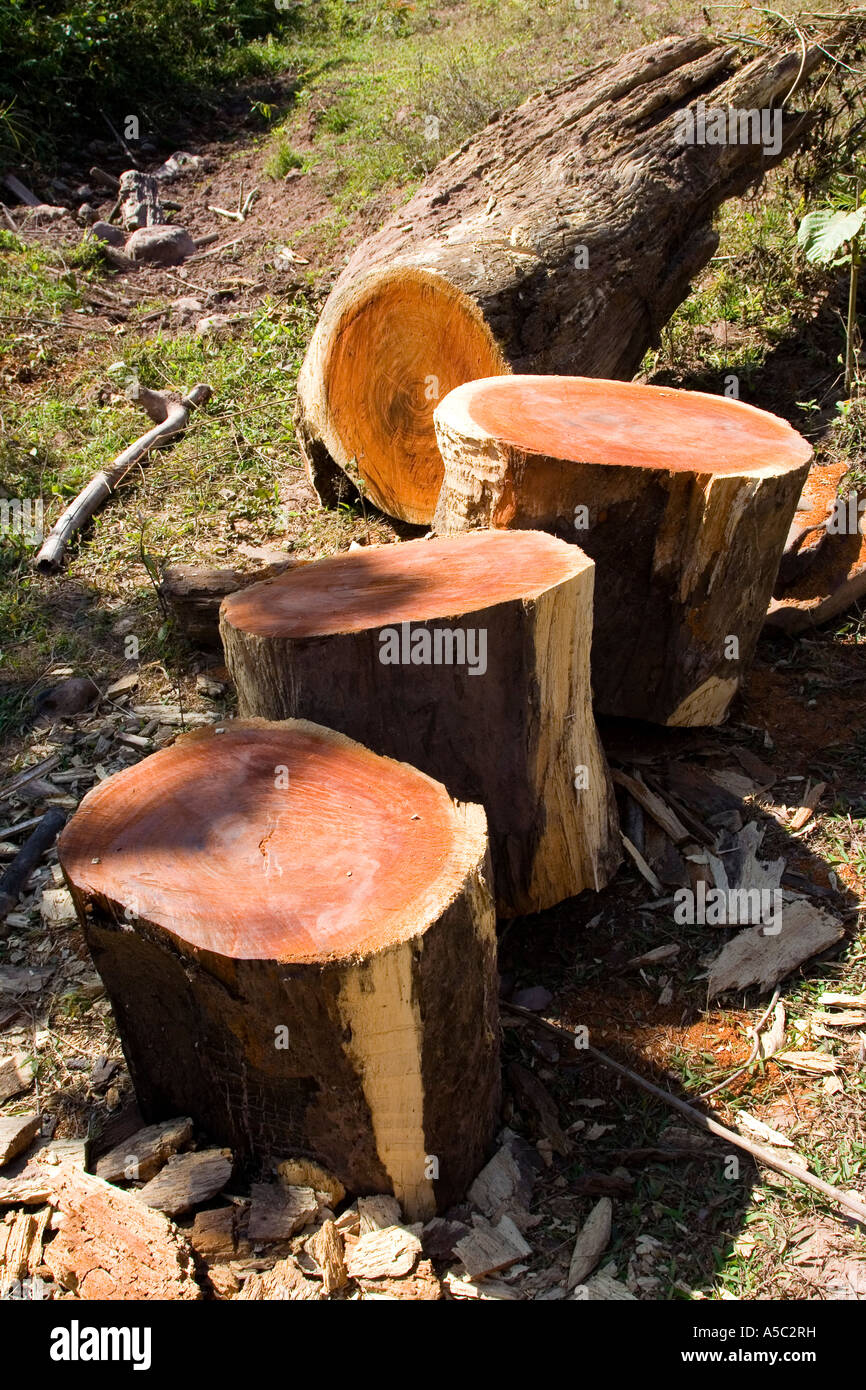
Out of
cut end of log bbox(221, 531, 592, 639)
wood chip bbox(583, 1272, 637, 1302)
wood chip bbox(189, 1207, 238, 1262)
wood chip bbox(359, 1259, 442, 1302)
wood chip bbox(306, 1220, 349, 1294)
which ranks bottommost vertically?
wood chip bbox(583, 1272, 637, 1302)

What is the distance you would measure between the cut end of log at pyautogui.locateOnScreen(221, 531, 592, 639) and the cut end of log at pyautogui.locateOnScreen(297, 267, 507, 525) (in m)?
1.51

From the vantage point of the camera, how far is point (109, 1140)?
2.38 metres

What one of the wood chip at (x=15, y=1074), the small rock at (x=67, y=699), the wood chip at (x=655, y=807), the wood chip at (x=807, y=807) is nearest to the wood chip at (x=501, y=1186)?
the wood chip at (x=15, y=1074)

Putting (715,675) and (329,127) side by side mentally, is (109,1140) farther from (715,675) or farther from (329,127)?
(329,127)

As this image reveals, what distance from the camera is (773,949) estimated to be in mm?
2885

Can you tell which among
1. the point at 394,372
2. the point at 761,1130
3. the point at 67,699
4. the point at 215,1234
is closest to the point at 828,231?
the point at 394,372

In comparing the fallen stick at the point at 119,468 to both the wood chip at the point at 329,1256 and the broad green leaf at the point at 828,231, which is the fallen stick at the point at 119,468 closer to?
the broad green leaf at the point at 828,231

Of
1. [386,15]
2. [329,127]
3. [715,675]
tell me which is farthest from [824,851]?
[386,15]

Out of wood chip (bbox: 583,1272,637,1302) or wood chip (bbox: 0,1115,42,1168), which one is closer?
wood chip (bbox: 583,1272,637,1302)

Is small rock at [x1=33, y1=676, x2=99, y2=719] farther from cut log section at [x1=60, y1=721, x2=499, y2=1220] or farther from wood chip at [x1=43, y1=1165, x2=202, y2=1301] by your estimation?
wood chip at [x1=43, y1=1165, x2=202, y2=1301]

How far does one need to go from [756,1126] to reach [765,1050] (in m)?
0.23

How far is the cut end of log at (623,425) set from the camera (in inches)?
129

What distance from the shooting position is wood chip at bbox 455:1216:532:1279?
215cm

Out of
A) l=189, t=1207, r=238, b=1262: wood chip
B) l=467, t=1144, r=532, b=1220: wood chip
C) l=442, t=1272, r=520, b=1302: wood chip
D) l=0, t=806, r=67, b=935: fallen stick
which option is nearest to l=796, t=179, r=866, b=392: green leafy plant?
l=0, t=806, r=67, b=935: fallen stick
